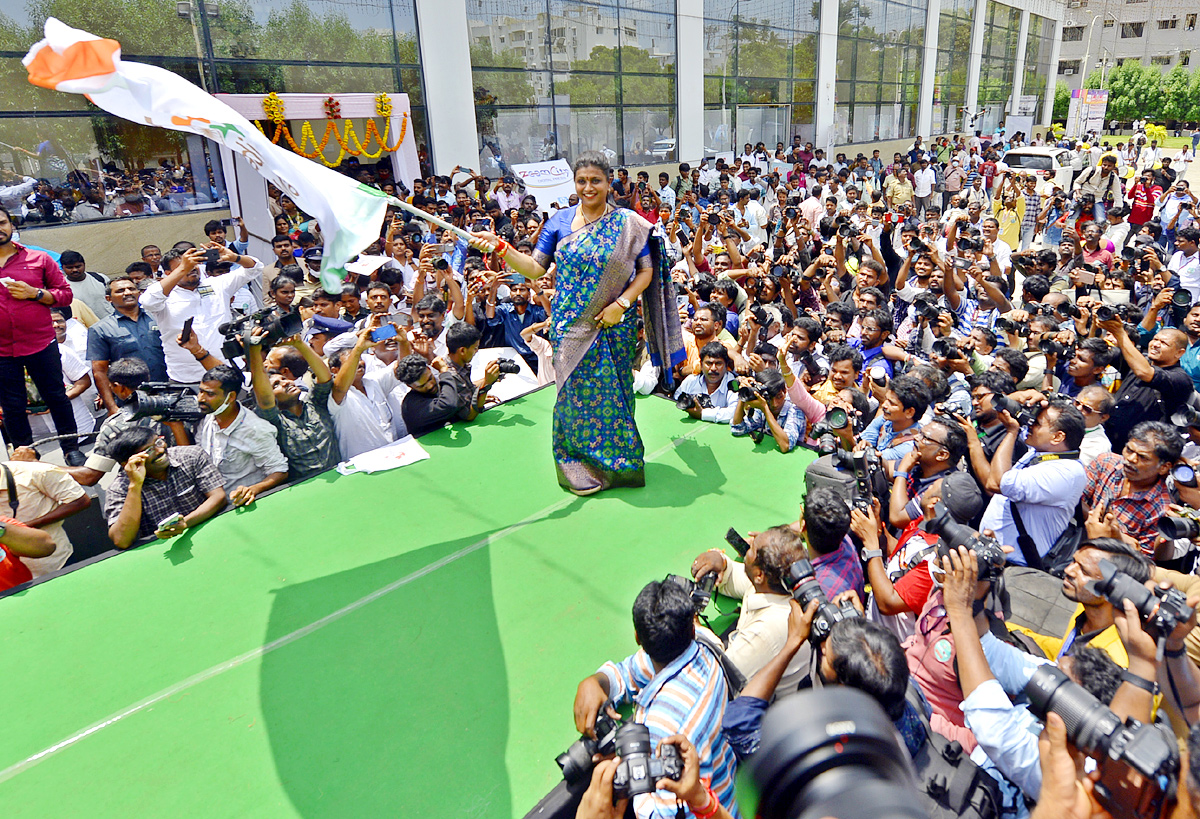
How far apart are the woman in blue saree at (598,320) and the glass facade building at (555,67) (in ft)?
29.8

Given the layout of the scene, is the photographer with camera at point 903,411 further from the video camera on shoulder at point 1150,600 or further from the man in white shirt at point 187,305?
the man in white shirt at point 187,305

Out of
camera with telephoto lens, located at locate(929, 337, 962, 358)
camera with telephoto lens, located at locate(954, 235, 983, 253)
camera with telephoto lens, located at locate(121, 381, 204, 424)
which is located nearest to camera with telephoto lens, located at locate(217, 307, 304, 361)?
camera with telephoto lens, located at locate(121, 381, 204, 424)

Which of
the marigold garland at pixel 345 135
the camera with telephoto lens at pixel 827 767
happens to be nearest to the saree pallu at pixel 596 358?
the camera with telephoto lens at pixel 827 767

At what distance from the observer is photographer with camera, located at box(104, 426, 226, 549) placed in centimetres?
300

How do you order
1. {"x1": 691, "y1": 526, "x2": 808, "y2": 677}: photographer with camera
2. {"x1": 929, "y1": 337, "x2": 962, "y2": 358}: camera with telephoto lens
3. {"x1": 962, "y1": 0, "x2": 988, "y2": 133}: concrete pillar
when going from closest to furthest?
{"x1": 691, "y1": 526, "x2": 808, "y2": 677}: photographer with camera < {"x1": 929, "y1": 337, "x2": 962, "y2": 358}: camera with telephoto lens < {"x1": 962, "y1": 0, "x2": 988, "y2": 133}: concrete pillar

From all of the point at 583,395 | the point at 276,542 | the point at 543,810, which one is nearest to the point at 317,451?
the point at 276,542

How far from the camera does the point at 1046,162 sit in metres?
17.6

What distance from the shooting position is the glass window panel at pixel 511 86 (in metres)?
12.8

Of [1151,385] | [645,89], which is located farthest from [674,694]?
[645,89]

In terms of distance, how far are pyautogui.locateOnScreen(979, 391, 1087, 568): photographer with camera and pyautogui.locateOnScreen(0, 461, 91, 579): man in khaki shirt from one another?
384 cm

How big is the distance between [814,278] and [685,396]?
9.01 feet

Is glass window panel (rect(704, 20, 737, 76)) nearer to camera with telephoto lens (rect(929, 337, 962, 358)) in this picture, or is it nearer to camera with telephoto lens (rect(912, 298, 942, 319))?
camera with telephoto lens (rect(912, 298, 942, 319))

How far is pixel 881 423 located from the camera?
3717 mm

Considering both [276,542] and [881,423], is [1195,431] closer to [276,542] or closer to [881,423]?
[881,423]
